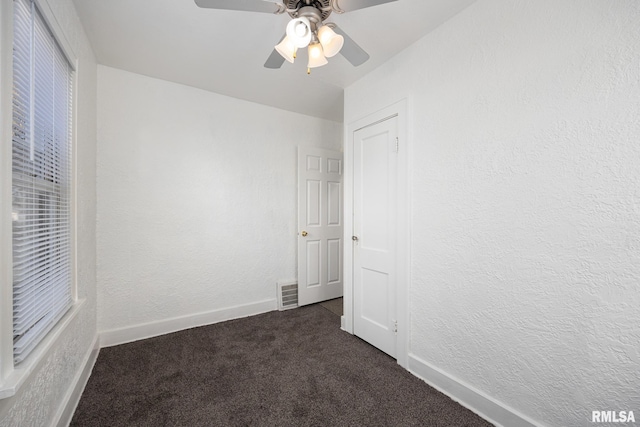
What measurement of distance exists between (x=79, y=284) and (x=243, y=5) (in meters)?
2.01

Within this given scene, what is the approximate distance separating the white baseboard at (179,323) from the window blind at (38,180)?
936 mm

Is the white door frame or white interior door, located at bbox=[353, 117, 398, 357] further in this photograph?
white interior door, located at bbox=[353, 117, 398, 357]

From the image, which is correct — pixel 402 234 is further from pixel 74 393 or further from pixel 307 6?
pixel 74 393

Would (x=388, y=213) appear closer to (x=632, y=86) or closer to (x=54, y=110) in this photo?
(x=632, y=86)

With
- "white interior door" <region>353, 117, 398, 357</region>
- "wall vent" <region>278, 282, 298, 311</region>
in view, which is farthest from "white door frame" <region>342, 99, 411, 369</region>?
"wall vent" <region>278, 282, 298, 311</region>

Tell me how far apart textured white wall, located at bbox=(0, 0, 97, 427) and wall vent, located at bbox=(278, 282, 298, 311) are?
1.72m

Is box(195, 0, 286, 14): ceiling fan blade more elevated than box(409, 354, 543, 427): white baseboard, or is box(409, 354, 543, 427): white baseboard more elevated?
box(195, 0, 286, 14): ceiling fan blade

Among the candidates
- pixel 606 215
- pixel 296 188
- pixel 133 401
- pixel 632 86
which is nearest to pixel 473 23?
pixel 632 86

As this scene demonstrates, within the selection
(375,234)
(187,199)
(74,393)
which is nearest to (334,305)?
(375,234)

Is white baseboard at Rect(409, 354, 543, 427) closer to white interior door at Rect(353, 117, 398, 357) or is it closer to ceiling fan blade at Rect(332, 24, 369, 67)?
white interior door at Rect(353, 117, 398, 357)

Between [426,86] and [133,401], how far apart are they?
2.88 m

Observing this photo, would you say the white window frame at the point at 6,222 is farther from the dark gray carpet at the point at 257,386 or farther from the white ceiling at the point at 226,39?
the white ceiling at the point at 226,39

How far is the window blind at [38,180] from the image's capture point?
1074 millimetres

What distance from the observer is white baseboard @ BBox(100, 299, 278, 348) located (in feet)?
7.68
